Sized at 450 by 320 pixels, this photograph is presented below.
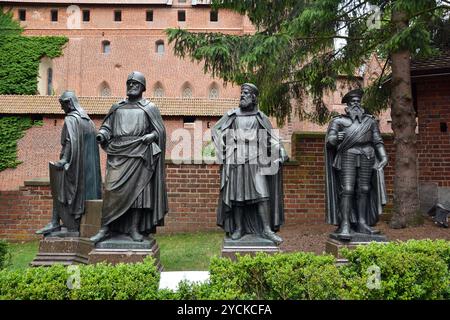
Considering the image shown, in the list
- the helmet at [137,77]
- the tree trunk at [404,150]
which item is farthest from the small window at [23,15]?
the helmet at [137,77]

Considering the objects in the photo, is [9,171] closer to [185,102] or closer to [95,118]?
[95,118]

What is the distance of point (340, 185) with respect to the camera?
6516mm

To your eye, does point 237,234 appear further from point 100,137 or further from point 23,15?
point 23,15

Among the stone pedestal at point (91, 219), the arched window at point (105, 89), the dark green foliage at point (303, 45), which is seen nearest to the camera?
the stone pedestal at point (91, 219)

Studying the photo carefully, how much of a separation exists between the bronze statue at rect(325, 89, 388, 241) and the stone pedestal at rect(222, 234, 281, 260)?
1.15m

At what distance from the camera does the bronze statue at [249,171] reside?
19.9ft

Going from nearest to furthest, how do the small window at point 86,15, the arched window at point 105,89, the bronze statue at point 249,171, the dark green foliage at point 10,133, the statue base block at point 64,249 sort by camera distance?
the bronze statue at point 249,171
the statue base block at point 64,249
the dark green foliage at point 10,133
the arched window at point 105,89
the small window at point 86,15

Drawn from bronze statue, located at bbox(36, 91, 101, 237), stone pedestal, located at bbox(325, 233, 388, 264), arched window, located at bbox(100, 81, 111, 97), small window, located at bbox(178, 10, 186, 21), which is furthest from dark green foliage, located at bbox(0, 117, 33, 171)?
small window, located at bbox(178, 10, 186, 21)

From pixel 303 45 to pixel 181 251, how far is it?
5.69m

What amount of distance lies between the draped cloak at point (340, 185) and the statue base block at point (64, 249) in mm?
3826

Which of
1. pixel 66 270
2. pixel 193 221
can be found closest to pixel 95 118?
pixel 193 221

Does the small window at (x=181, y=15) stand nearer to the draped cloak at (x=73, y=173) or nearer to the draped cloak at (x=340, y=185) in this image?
the draped cloak at (x=73, y=173)

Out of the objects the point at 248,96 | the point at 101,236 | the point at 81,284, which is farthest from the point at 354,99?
the point at 81,284

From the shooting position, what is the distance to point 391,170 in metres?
11.9
